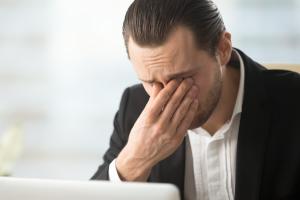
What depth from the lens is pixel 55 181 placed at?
2.04 ft

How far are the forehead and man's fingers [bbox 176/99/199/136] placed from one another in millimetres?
98

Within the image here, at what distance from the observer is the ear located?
128cm

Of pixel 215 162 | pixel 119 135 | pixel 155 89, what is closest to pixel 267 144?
pixel 215 162

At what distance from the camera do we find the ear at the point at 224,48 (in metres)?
1.28

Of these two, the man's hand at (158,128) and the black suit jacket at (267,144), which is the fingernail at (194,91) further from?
the black suit jacket at (267,144)

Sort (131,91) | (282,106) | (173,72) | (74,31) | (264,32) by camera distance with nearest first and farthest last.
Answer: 1. (173,72)
2. (282,106)
3. (131,91)
4. (264,32)
5. (74,31)

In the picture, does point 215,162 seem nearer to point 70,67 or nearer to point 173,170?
point 173,170

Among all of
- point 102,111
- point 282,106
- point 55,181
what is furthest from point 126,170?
point 102,111

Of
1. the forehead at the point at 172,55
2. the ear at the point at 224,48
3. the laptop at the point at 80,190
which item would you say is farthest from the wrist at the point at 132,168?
the laptop at the point at 80,190

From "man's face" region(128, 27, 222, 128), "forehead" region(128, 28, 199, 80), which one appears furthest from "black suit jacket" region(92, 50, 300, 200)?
"forehead" region(128, 28, 199, 80)

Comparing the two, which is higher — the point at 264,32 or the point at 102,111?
the point at 264,32

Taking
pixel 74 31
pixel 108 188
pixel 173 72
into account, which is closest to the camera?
pixel 108 188

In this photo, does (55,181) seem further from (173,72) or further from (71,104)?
(71,104)

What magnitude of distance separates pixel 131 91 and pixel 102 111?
571mm
